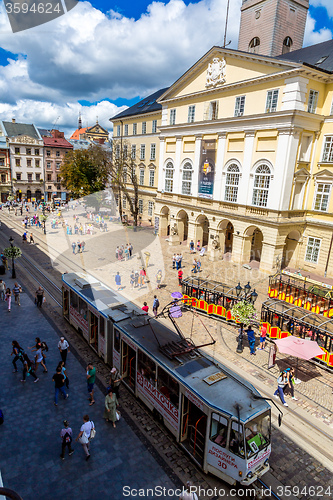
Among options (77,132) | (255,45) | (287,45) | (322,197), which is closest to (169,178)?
(255,45)

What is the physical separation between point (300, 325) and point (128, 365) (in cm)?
963

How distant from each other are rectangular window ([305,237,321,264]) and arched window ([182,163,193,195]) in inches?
591

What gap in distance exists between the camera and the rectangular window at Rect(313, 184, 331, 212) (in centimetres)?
3041

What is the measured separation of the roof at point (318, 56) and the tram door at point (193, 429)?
97.7 ft

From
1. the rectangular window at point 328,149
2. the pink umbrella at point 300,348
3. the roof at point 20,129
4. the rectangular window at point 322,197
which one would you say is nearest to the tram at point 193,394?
the pink umbrella at point 300,348

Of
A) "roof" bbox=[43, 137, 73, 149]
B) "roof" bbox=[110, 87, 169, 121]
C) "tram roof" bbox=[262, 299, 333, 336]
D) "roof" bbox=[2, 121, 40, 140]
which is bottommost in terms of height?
"tram roof" bbox=[262, 299, 333, 336]

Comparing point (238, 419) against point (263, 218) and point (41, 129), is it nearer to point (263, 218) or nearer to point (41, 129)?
point (263, 218)

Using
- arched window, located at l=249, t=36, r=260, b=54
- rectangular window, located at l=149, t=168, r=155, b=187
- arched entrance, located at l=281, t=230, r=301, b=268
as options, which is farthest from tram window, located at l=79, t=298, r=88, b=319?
rectangular window, located at l=149, t=168, r=155, b=187

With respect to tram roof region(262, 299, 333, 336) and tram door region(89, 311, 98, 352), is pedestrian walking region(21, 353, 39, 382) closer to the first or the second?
tram door region(89, 311, 98, 352)

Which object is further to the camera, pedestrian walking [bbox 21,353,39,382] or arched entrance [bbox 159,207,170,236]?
arched entrance [bbox 159,207,170,236]

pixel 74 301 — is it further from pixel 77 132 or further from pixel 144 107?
pixel 77 132

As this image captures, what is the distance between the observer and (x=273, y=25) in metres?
37.4

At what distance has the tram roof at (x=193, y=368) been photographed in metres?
9.45

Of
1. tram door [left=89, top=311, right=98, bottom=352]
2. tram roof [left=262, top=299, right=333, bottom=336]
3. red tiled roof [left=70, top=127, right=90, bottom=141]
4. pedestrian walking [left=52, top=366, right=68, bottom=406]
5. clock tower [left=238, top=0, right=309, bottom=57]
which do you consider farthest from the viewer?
red tiled roof [left=70, top=127, right=90, bottom=141]
